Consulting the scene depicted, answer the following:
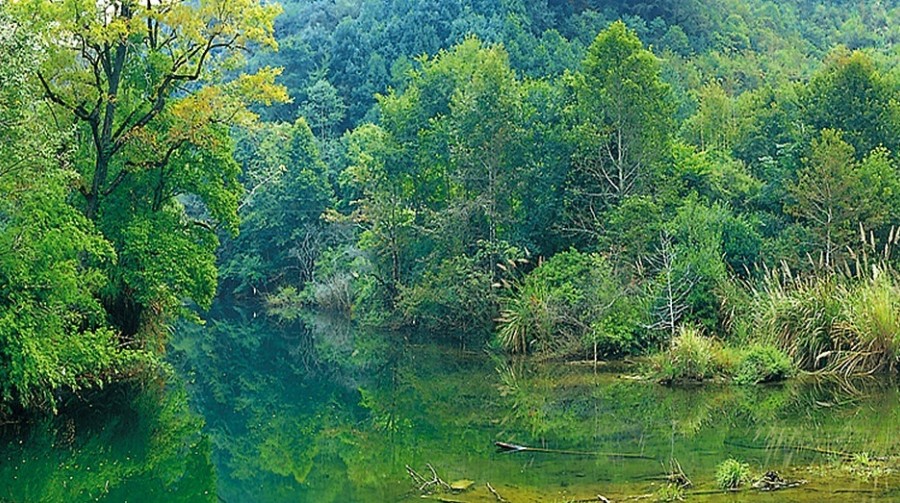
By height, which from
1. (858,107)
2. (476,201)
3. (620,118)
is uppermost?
(620,118)

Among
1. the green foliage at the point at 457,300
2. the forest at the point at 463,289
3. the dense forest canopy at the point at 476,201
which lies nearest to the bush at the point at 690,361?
the forest at the point at 463,289

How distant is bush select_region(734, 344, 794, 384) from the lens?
21094 mm

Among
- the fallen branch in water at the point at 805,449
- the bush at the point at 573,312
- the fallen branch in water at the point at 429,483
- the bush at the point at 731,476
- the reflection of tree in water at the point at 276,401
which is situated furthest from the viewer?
the bush at the point at 573,312

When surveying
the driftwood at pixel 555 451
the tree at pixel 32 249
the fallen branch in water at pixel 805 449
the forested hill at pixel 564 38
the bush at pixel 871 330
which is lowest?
the fallen branch in water at pixel 805 449

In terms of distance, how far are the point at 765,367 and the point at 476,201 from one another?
49.5 ft

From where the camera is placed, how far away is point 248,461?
1677cm

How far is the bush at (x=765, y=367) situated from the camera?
21094 millimetres

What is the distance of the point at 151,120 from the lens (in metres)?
24.5

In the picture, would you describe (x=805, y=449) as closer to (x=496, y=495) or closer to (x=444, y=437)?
(x=496, y=495)

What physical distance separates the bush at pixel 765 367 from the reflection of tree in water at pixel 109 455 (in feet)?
37.5

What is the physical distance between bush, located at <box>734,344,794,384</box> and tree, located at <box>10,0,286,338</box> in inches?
515

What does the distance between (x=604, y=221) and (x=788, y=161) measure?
5.94m

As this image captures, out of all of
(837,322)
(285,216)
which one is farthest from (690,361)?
(285,216)

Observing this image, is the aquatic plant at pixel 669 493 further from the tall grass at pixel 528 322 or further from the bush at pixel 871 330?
the tall grass at pixel 528 322
